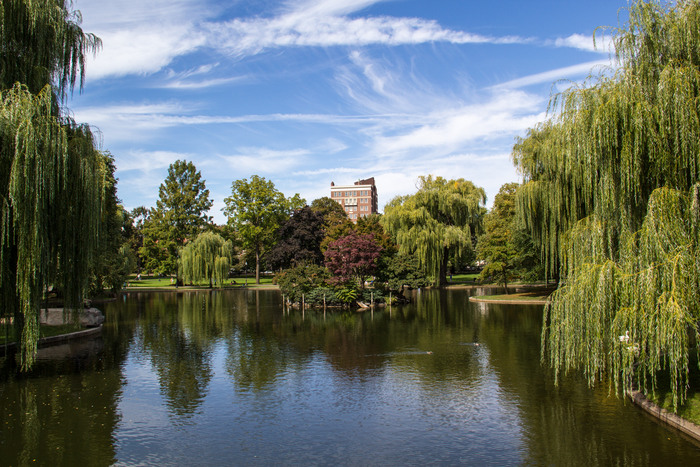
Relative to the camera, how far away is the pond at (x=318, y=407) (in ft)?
30.3

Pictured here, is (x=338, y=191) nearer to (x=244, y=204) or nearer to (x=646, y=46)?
(x=244, y=204)

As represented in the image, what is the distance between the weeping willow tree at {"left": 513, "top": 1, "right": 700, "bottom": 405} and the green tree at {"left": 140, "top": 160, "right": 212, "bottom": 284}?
57885 millimetres

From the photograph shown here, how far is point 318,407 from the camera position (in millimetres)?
12117

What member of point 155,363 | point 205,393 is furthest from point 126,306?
point 205,393

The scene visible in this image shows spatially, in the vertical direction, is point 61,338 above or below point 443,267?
below

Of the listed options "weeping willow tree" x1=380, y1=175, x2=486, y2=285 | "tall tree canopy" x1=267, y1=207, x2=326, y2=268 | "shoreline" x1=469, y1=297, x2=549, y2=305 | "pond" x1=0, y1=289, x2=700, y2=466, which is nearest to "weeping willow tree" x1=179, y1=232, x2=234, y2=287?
"tall tree canopy" x1=267, y1=207, x2=326, y2=268

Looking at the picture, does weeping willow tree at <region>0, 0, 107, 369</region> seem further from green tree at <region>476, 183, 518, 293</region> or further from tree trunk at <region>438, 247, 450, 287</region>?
tree trunk at <region>438, 247, 450, 287</region>

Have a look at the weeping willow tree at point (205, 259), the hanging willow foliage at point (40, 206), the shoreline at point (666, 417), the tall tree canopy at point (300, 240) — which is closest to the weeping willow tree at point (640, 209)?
the shoreline at point (666, 417)

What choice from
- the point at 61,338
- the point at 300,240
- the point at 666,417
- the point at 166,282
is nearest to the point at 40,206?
the point at 61,338

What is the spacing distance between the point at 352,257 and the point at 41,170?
2532 cm

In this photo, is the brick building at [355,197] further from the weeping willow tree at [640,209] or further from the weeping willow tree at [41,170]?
the weeping willow tree at [640,209]

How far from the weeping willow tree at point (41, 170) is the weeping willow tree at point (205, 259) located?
1691 inches

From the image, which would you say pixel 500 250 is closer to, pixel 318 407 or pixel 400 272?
pixel 400 272

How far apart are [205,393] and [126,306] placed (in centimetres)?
2884
